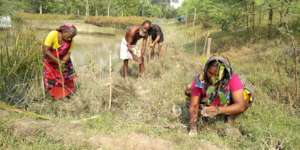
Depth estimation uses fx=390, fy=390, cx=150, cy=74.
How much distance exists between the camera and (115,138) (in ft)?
12.7

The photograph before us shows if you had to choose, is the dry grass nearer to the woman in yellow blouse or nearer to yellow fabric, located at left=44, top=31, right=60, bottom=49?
the woman in yellow blouse

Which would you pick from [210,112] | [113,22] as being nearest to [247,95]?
[210,112]

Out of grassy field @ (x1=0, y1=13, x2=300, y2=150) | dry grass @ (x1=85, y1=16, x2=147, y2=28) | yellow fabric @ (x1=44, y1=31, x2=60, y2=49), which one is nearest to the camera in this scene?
grassy field @ (x1=0, y1=13, x2=300, y2=150)

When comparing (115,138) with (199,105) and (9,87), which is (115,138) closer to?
(199,105)

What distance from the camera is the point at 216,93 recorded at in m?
4.37

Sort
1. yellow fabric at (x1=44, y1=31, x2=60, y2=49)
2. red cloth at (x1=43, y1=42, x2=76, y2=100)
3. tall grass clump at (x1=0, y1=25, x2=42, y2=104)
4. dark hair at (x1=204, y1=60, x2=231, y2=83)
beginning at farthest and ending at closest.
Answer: red cloth at (x1=43, y1=42, x2=76, y2=100), yellow fabric at (x1=44, y1=31, x2=60, y2=49), tall grass clump at (x1=0, y1=25, x2=42, y2=104), dark hair at (x1=204, y1=60, x2=231, y2=83)

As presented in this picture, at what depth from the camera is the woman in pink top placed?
13.8 feet

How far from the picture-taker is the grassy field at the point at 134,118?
382cm

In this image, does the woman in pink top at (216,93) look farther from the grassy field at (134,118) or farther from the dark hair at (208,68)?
the grassy field at (134,118)

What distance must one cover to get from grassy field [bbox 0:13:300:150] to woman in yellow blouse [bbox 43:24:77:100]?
16cm

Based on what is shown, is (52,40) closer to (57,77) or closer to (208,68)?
(57,77)

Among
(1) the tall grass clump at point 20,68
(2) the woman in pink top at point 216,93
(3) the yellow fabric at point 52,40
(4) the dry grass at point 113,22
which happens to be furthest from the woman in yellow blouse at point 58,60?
(4) the dry grass at point 113,22

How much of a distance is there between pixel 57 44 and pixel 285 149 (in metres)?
3.25

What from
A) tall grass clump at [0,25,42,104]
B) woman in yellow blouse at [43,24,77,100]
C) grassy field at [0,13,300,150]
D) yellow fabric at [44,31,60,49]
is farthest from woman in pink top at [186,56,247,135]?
tall grass clump at [0,25,42,104]
